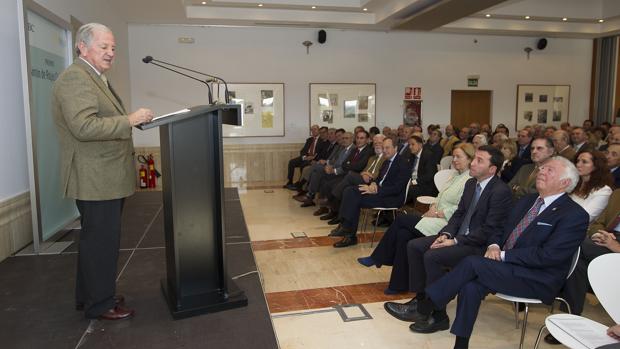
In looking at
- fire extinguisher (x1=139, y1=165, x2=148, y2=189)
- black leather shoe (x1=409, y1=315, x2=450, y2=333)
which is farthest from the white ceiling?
black leather shoe (x1=409, y1=315, x2=450, y2=333)

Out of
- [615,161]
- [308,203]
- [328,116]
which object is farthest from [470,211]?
[328,116]

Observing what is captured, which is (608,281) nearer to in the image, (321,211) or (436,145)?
(321,211)

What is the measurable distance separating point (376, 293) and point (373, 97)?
6.52m

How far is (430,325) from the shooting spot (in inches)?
112

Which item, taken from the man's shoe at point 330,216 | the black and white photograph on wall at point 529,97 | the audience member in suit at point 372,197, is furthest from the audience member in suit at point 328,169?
the black and white photograph on wall at point 529,97

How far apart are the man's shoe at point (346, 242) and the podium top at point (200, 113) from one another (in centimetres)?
277

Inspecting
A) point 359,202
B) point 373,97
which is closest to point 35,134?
point 359,202

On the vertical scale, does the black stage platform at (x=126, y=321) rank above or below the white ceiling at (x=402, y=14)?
below

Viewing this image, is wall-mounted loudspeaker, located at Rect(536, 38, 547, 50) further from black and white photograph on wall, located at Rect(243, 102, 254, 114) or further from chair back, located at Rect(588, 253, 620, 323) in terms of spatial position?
chair back, located at Rect(588, 253, 620, 323)

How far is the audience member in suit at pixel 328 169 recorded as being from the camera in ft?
22.1

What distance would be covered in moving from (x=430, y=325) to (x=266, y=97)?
6.81m

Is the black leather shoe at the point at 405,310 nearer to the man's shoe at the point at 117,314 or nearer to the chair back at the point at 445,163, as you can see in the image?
the man's shoe at the point at 117,314

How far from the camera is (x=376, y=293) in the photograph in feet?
11.4

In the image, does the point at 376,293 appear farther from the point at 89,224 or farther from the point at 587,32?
the point at 587,32
